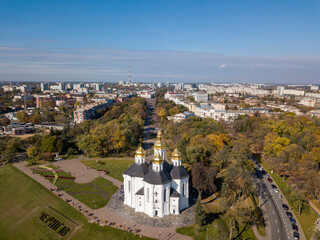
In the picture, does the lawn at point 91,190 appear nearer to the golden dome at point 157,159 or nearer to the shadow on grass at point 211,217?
the golden dome at point 157,159

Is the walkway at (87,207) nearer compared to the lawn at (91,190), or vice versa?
the walkway at (87,207)

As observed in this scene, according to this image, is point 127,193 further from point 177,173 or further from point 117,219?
point 177,173

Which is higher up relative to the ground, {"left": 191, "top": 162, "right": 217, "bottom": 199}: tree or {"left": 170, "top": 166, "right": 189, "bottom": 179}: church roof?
{"left": 170, "top": 166, "right": 189, "bottom": 179}: church roof

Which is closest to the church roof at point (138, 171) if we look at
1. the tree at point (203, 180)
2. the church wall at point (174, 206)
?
the church wall at point (174, 206)

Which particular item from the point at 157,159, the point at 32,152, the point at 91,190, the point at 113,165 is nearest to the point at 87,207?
the point at 91,190

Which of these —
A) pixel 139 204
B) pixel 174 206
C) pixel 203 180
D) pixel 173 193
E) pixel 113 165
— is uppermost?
pixel 203 180

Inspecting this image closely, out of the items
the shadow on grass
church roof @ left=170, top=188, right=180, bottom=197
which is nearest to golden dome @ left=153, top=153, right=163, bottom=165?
church roof @ left=170, top=188, right=180, bottom=197

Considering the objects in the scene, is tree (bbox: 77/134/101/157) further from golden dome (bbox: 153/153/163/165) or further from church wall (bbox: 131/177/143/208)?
golden dome (bbox: 153/153/163/165)
